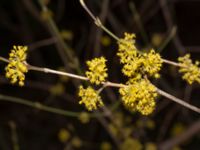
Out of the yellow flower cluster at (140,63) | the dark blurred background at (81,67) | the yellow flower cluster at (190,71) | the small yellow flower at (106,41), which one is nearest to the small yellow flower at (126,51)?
the yellow flower cluster at (140,63)

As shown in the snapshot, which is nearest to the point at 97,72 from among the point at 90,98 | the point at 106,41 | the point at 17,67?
the point at 90,98

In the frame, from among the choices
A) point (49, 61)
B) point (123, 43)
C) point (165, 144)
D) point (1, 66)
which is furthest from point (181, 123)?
point (123, 43)

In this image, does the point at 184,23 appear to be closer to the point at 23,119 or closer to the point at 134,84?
the point at 23,119

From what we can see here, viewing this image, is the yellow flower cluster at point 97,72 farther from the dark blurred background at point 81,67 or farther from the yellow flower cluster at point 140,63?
the dark blurred background at point 81,67

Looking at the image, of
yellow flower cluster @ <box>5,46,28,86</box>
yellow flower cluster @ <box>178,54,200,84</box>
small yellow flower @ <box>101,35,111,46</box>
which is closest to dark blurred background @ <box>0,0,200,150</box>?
small yellow flower @ <box>101,35,111,46</box>

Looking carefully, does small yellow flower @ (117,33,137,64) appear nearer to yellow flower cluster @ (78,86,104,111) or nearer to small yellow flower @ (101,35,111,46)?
yellow flower cluster @ (78,86,104,111)

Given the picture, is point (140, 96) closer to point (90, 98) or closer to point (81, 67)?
point (90, 98)
